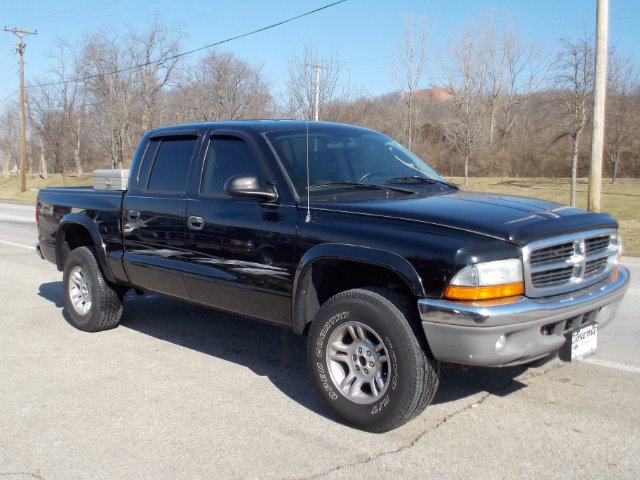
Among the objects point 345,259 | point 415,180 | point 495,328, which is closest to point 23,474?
point 345,259

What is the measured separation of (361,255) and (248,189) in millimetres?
1003

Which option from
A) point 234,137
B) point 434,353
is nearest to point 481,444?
point 434,353

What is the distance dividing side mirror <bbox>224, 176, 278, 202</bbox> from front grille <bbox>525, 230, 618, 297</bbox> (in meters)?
1.75

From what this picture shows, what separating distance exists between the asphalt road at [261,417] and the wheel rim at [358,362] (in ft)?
0.82

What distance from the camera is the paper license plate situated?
3.86m

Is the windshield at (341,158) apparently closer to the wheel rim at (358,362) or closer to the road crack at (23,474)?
the wheel rim at (358,362)

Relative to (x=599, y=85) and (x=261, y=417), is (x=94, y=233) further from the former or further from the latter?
(x=599, y=85)

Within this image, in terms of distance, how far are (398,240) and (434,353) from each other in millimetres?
662

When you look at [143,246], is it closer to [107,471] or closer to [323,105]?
[107,471]

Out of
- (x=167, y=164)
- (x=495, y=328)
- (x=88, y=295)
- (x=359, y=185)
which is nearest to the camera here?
(x=495, y=328)

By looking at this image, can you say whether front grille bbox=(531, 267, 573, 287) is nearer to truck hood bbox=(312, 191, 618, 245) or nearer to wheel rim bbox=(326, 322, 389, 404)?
truck hood bbox=(312, 191, 618, 245)

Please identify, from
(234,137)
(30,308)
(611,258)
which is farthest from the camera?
(30,308)

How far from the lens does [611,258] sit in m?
4.38

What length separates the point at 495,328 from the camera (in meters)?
3.45
